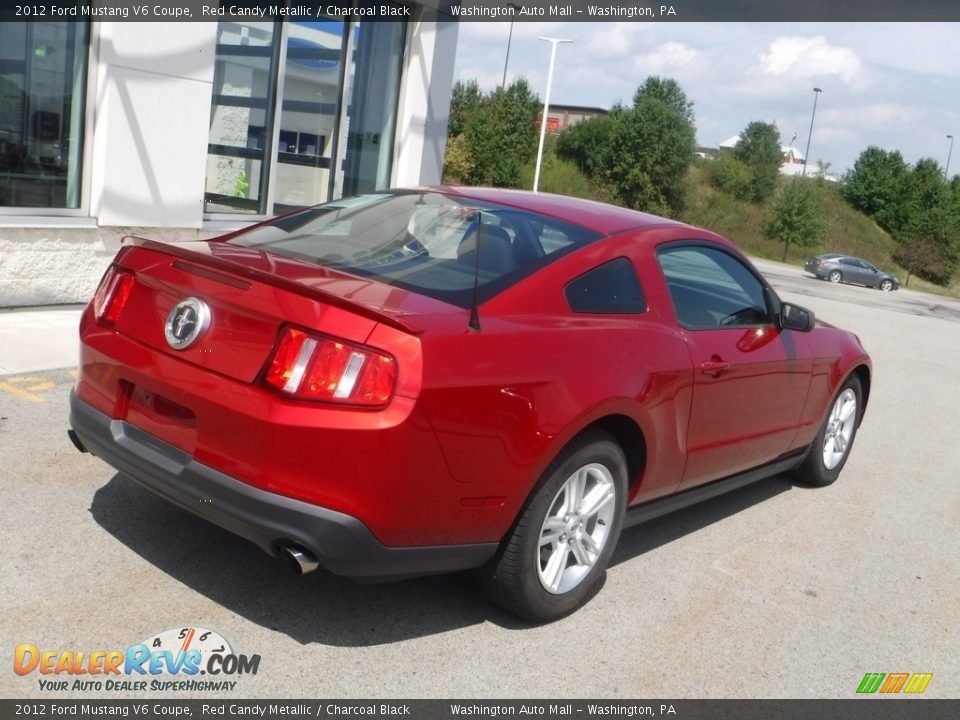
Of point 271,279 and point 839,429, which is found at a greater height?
point 271,279

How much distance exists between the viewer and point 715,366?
452 centimetres

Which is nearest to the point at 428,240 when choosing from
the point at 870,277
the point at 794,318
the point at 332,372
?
the point at 332,372

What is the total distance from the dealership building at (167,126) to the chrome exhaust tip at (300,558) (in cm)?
584

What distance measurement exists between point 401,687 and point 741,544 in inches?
95.7

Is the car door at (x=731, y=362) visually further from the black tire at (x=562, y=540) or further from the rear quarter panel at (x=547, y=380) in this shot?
the black tire at (x=562, y=540)

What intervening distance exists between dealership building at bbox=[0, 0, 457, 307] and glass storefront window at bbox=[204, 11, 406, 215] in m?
0.02

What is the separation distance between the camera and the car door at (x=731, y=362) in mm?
4512

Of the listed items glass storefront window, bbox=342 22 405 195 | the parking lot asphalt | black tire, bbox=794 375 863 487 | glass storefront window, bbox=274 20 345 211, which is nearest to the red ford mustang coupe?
the parking lot asphalt

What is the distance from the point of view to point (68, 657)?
10.5ft

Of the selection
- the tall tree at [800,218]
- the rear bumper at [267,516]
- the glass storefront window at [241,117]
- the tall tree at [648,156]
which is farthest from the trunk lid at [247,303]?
the tall tree at [648,156]

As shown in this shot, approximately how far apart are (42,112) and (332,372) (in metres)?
6.58

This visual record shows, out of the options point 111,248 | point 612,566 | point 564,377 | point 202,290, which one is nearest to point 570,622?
point 612,566

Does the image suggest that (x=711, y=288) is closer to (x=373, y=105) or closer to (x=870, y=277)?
(x=373, y=105)

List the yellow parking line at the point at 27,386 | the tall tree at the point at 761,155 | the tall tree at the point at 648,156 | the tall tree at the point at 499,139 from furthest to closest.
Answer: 1. the tall tree at the point at 761,155
2. the tall tree at the point at 648,156
3. the tall tree at the point at 499,139
4. the yellow parking line at the point at 27,386
